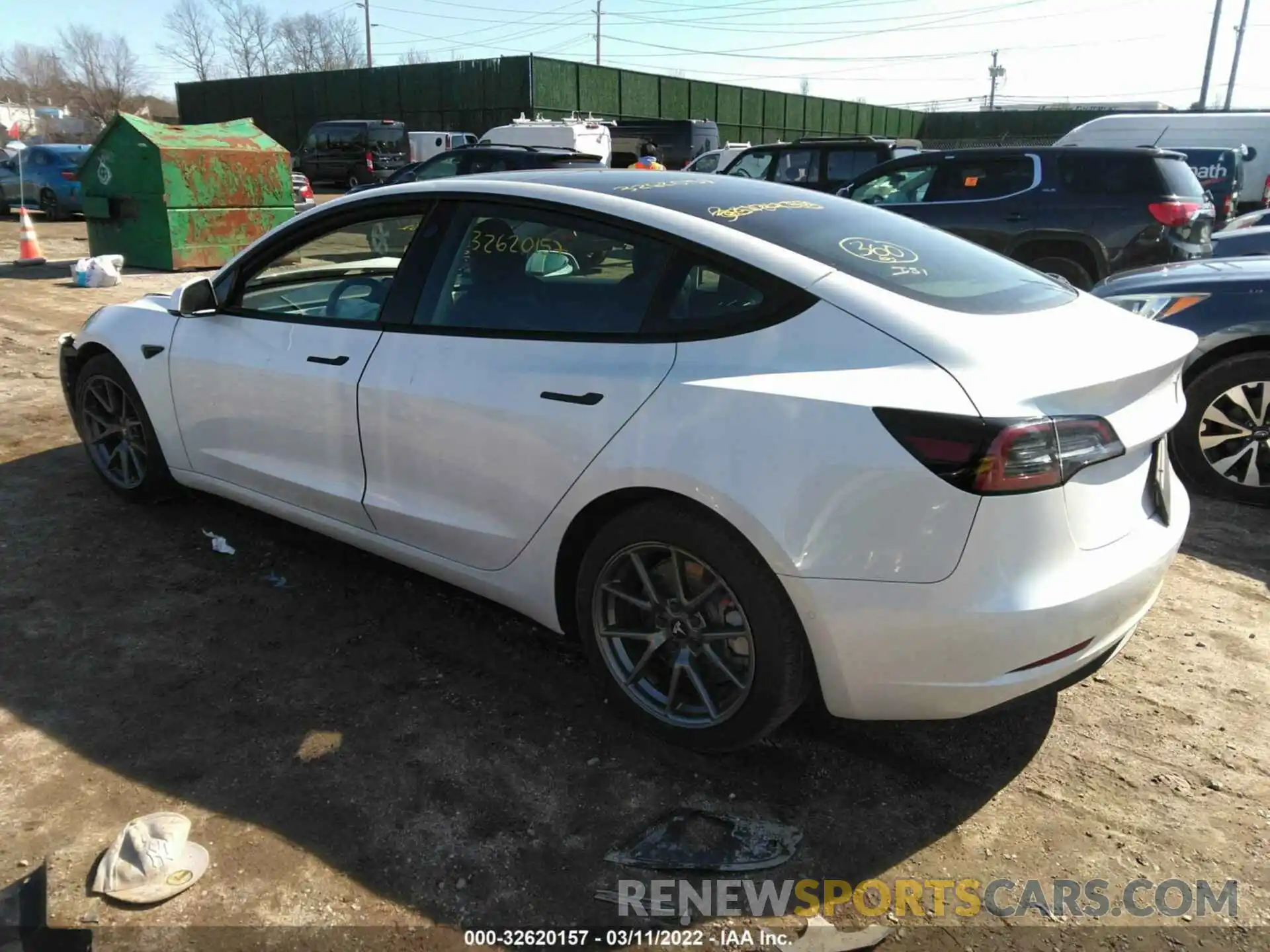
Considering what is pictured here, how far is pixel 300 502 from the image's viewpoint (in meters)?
3.70

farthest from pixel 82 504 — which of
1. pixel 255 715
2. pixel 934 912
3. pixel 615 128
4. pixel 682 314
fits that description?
pixel 615 128

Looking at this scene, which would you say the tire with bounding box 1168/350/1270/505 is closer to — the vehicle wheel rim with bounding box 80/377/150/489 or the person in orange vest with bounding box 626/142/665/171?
the vehicle wheel rim with bounding box 80/377/150/489

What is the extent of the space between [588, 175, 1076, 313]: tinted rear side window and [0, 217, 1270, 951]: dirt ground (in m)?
1.35

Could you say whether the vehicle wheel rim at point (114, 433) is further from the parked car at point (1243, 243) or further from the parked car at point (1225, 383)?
the parked car at point (1243, 243)

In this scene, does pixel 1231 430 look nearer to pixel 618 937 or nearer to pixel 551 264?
pixel 551 264

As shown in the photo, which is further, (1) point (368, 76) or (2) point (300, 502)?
(1) point (368, 76)

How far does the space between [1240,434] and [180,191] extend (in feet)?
38.1

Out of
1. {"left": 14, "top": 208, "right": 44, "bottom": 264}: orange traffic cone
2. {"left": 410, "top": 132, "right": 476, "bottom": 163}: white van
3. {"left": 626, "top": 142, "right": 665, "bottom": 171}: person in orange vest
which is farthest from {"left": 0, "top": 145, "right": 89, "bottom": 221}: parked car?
{"left": 626, "top": 142, "right": 665, "bottom": 171}: person in orange vest

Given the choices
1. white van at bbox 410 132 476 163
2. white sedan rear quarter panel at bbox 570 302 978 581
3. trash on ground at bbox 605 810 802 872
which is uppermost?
white van at bbox 410 132 476 163

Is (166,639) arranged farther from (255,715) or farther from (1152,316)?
(1152,316)

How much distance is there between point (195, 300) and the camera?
155 inches

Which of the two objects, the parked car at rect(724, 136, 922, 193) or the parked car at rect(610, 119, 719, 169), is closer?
the parked car at rect(724, 136, 922, 193)

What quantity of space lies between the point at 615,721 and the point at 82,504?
127 inches

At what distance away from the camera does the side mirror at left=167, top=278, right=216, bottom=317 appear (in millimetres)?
3938
